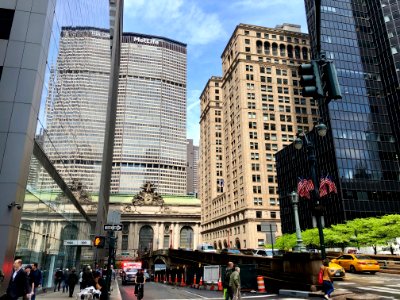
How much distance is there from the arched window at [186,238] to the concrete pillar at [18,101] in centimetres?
12811

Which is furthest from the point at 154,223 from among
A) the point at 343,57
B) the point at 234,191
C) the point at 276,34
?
the point at 343,57

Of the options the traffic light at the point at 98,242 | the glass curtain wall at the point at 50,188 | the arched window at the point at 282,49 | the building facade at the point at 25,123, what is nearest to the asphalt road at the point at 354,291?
the traffic light at the point at 98,242

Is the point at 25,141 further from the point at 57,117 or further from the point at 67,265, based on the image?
the point at 67,265

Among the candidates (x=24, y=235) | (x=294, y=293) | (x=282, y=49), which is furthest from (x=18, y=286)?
(x=282, y=49)

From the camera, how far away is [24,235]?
16.7 m

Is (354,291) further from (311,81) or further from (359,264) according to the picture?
(311,81)

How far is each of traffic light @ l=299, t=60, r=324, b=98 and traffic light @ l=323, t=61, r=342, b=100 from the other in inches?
6.1

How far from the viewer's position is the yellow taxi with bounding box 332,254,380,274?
85.3ft

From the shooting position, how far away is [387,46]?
83438 mm

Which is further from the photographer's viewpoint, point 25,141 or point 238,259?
point 238,259

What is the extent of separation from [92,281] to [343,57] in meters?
80.9

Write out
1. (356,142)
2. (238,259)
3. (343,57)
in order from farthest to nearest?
(343,57) → (356,142) → (238,259)

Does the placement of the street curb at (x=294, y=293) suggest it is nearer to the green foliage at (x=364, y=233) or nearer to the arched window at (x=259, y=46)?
the green foliage at (x=364, y=233)

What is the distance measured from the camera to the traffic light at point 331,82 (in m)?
7.18
